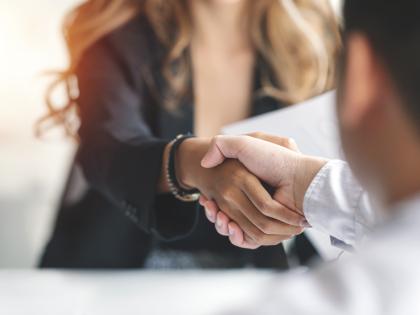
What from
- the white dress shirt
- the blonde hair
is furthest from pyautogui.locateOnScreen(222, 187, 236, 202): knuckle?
the white dress shirt

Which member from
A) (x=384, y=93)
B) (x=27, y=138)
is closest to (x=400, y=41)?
(x=384, y=93)

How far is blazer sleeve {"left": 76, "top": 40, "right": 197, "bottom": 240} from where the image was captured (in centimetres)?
61

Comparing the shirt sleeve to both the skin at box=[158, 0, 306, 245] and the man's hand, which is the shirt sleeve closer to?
the man's hand

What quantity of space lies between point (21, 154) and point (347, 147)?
1.85ft

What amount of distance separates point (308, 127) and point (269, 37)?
0.14 m

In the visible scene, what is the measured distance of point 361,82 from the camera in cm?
34

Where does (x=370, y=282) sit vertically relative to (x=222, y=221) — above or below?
above

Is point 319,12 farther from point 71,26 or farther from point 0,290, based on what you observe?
point 0,290

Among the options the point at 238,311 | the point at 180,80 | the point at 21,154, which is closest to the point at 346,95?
the point at 238,311

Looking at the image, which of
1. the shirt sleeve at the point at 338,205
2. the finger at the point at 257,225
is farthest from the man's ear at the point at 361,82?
the finger at the point at 257,225

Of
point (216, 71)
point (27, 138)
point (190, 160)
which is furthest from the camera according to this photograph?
point (27, 138)

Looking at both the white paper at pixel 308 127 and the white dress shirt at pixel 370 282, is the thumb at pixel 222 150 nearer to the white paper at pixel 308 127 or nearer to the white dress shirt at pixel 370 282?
the white paper at pixel 308 127

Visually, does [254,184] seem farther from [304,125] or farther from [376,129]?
[376,129]

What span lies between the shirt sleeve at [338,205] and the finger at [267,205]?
0.02 m
